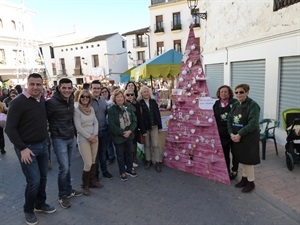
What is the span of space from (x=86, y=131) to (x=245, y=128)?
2469 millimetres

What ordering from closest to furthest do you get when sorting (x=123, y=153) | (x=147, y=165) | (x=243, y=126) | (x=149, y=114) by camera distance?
(x=243, y=126) → (x=123, y=153) → (x=149, y=114) → (x=147, y=165)

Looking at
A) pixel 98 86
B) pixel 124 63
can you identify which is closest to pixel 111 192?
pixel 98 86

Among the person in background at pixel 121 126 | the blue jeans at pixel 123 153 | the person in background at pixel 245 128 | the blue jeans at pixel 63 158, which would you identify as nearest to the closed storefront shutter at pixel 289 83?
the person in background at pixel 245 128

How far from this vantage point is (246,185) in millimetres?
3889

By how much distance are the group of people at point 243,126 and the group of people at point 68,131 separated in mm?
1421

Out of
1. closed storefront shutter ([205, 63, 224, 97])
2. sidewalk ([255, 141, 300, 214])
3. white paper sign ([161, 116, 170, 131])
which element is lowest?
sidewalk ([255, 141, 300, 214])

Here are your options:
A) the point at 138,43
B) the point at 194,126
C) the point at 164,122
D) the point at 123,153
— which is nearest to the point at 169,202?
the point at 123,153

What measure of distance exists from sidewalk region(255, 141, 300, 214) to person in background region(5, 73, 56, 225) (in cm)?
345

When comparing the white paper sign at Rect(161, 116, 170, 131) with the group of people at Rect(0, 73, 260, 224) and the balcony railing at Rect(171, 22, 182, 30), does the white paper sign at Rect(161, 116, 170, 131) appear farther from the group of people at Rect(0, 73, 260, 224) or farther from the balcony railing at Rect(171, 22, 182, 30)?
the balcony railing at Rect(171, 22, 182, 30)

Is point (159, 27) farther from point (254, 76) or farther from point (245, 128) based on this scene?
point (245, 128)

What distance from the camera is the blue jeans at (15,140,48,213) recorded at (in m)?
3.03

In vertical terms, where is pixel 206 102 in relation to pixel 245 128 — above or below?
above

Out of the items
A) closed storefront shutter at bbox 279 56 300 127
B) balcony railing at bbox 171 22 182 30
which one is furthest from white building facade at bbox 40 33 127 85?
closed storefront shutter at bbox 279 56 300 127

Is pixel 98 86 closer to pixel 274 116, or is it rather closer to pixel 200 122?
pixel 200 122
